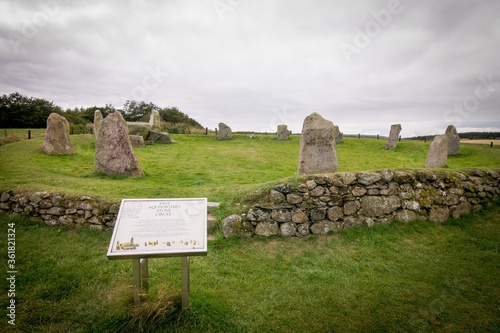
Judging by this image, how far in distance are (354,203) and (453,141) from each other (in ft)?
58.4

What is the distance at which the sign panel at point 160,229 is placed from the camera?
365 centimetres

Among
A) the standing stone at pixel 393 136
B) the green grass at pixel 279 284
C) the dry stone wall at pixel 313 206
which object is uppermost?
the standing stone at pixel 393 136

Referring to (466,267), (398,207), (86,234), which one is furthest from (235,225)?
(466,267)

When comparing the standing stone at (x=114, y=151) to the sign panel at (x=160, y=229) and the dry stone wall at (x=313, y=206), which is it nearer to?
the dry stone wall at (x=313, y=206)

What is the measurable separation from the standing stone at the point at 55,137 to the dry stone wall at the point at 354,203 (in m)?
13.2

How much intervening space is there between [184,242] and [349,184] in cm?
517

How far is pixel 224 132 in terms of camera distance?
1073 inches

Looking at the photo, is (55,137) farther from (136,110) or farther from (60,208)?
(136,110)

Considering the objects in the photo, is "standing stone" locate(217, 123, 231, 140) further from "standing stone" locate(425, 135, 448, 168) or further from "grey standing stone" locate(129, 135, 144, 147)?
"standing stone" locate(425, 135, 448, 168)

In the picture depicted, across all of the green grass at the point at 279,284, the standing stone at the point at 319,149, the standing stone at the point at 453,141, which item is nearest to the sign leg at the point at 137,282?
the green grass at the point at 279,284

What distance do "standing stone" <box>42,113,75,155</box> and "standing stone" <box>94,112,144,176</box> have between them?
18.0 feet

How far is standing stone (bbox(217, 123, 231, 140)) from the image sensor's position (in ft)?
88.6

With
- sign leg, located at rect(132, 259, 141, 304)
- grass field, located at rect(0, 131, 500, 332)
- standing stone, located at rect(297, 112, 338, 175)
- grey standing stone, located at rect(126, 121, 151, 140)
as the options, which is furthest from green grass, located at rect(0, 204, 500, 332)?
grey standing stone, located at rect(126, 121, 151, 140)

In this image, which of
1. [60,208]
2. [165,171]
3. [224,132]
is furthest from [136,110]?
[60,208]
